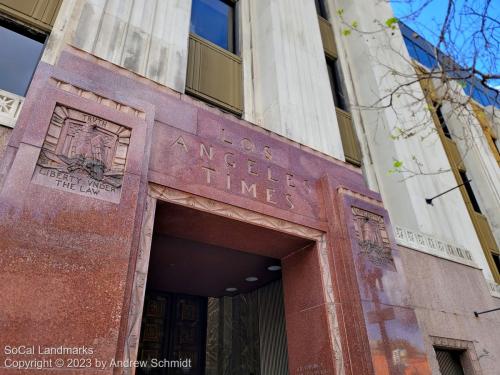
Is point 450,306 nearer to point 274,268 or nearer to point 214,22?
point 274,268

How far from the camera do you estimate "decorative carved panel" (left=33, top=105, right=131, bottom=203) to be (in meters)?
4.35

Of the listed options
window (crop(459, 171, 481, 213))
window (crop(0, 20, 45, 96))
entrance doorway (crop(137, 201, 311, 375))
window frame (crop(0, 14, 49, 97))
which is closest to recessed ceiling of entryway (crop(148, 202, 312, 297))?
entrance doorway (crop(137, 201, 311, 375))

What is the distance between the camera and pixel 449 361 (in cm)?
824

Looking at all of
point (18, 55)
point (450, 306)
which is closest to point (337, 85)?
point (450, 306)

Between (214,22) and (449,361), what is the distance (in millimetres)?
10377

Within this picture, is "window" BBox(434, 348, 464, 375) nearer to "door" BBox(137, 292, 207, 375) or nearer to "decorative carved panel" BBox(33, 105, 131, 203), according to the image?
"door" BBox(137, 292, 207, 375)

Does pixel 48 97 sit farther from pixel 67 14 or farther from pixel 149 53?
pixel 67 14

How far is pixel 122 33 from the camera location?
6910mm

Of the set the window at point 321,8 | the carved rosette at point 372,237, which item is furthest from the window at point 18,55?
the window at point 321,8

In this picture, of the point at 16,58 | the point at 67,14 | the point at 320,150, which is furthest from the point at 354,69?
the point at 16,58

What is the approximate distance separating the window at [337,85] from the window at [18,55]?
8.79 m

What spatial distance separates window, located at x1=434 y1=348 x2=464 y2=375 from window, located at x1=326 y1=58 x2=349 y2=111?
7.52 metres

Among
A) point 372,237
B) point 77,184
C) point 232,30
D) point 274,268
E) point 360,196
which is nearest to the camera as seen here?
point 77,184

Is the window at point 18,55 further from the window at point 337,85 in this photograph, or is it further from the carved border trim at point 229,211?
the window at point 337,85
